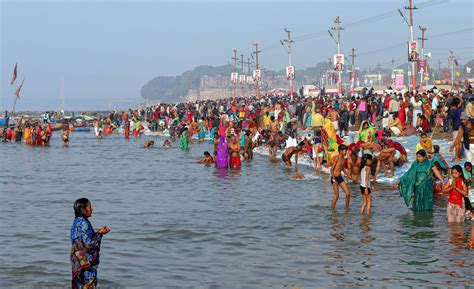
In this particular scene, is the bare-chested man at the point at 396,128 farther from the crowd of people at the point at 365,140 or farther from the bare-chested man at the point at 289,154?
the bare-chested man at the point at 289,154

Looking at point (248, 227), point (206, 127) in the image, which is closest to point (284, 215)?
point (248, 227)

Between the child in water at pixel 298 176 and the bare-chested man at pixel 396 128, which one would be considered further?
the bare-chested man at pixel 396 128

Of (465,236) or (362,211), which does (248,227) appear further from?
(465,236)

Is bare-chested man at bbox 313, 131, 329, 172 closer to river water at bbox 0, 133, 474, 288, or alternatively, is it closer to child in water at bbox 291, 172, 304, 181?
river water at bbox 0, 133, 474, 288

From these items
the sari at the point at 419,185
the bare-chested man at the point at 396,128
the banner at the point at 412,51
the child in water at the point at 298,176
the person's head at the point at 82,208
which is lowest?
the child in water at the point at 298,176

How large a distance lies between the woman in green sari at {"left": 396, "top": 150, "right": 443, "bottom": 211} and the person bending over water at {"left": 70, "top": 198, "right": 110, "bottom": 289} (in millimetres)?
8160

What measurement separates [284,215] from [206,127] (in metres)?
32.6

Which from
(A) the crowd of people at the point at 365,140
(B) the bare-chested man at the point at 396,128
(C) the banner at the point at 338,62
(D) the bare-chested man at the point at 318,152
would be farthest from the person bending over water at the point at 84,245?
(C) the banner at the point at 338,62

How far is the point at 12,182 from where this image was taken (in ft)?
85.1

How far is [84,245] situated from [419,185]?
28.5ft

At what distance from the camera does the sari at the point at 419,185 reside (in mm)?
15320

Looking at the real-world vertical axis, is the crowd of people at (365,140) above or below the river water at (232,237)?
above

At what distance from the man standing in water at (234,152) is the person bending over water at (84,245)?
18.0 meters

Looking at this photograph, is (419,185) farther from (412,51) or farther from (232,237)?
(412,51)
